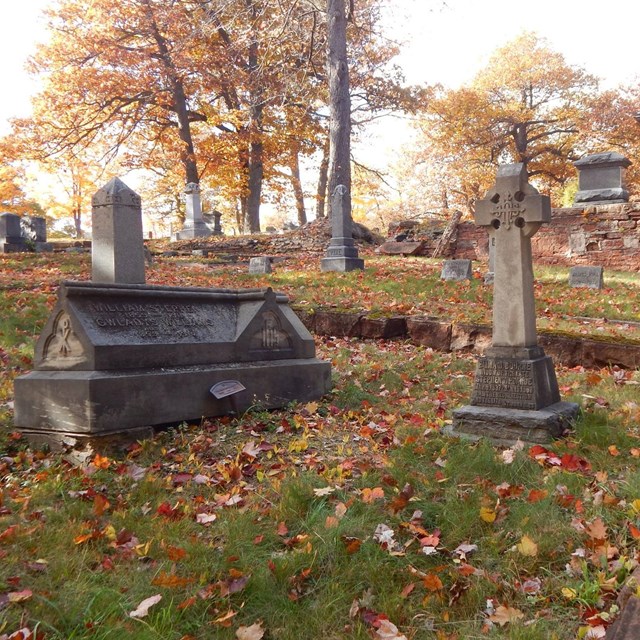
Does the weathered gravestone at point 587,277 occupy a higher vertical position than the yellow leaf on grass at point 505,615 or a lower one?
higher

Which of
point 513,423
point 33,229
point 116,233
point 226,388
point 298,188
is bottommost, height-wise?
point 513,423

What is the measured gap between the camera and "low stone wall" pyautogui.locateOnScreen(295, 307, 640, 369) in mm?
7039

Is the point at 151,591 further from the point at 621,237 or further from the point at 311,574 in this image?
the point at 621,237

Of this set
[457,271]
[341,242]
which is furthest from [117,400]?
[341,242]

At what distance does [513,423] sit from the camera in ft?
15.4

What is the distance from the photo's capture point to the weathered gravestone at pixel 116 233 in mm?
8086

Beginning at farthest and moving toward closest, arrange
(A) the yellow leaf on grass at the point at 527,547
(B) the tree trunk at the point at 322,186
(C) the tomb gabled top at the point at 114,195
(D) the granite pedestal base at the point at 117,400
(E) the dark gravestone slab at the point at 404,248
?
1. (B) the tree trunk at the point at 322,186
2. (E) the dark gravestone slab at the point at 404,248
3. (C) the tomb gabled top at the point at 114,195
4. (D) the granite pedestal base at the point at 117,400
5. (A) the yellow leaf on grass at the point at 527,547

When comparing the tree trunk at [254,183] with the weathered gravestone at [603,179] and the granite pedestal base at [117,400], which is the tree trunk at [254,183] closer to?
the weathered gravestone at [603,179]

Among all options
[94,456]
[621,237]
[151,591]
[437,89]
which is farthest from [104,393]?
[437,89]

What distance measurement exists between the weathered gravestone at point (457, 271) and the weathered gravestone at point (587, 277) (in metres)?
2.09

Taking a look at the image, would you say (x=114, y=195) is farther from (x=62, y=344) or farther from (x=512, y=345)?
(x=512, y=345)

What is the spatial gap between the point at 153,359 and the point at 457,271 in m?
9.31

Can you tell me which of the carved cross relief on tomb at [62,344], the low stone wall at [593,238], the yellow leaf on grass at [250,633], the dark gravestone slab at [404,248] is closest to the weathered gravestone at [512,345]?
the yellow leaf on grass at [250,633]

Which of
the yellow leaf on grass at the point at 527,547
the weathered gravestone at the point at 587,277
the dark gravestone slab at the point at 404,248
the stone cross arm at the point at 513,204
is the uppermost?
the dark gravestone slab at the point at 404,248
